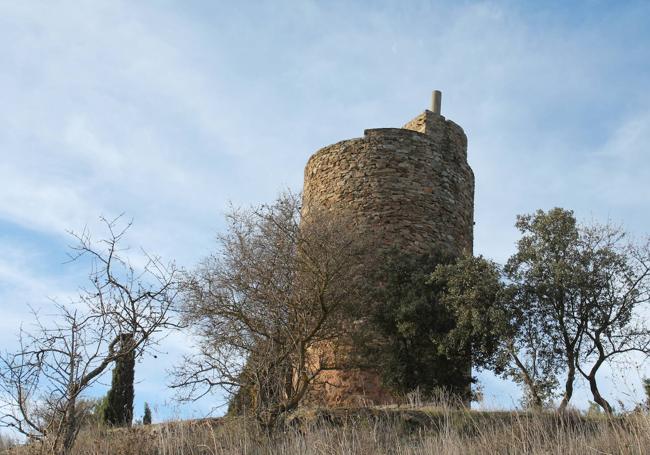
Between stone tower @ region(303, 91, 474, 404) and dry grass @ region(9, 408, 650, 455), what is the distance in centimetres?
495

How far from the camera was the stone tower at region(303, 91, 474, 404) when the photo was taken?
15.4 meters

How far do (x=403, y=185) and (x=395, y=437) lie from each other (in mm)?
7577

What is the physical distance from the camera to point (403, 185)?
1574 cm

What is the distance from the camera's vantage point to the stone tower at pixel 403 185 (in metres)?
15.4

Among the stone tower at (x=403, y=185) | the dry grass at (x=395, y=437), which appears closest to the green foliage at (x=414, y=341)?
the dry grass at (x=395, y=437)

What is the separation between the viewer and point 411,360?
1279 centimetres

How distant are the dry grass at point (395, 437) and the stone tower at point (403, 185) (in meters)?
4.95

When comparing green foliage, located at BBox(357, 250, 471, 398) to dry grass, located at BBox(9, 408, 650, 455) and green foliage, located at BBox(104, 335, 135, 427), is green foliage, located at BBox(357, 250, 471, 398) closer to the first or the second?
dry grass, located at BBox(9, 408, 650, 455)

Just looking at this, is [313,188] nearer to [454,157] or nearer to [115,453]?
[454,157]

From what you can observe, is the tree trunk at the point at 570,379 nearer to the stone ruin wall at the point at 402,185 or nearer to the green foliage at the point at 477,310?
the green foliage at the point at 477,310

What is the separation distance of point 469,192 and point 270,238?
6.02 m

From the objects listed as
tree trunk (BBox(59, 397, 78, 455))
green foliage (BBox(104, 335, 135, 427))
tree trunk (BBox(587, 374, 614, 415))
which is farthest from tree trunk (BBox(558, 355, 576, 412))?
green foliage (BBox(104, 335, 135, 427))

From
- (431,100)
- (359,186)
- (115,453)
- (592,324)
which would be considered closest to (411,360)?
Result: (592,324)

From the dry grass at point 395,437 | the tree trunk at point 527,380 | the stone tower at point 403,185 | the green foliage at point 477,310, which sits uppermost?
the stone tower at point 403,185
